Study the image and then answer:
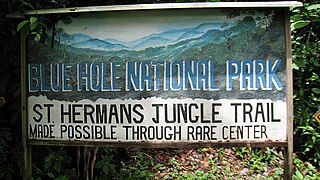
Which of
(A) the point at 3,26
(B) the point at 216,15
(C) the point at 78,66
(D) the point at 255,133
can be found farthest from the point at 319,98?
(A) the point at 3,26

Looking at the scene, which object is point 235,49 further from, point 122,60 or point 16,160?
point 16,160

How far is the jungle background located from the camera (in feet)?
10.5

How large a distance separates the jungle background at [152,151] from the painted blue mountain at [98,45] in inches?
12.9

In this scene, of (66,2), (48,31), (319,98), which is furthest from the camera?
(319,98)

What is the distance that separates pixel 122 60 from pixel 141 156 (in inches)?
72.0

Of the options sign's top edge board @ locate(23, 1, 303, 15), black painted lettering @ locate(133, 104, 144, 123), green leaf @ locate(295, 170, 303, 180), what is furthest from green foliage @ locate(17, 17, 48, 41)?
Answer: green leaf @ locate(295, 170, 303, 180)

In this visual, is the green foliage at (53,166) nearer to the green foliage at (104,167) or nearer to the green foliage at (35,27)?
the green foliage at (104,167)

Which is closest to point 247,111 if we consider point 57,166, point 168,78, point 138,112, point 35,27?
point 168,78

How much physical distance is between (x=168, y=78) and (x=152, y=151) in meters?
2.00

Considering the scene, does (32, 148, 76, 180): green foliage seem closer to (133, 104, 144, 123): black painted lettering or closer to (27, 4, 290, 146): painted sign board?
(27, 4, 290, 146): painted sign board

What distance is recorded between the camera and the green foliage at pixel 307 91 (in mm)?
4102

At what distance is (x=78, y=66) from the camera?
3.00m

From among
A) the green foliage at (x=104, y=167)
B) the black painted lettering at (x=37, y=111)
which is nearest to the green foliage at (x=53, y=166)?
the green foliage at (x=104, y=167)

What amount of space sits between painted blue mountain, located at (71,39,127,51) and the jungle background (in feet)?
1.08
